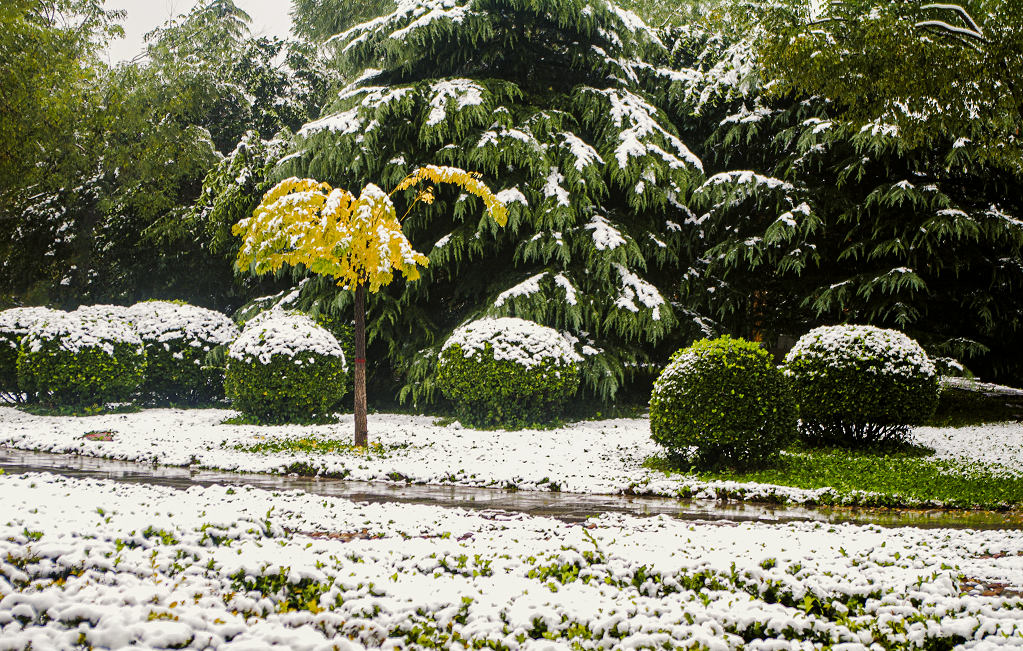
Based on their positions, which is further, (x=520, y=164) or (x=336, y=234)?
(x=520, y=164)

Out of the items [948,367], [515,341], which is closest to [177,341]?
[515,341]

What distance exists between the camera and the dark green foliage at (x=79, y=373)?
1152 centimetres

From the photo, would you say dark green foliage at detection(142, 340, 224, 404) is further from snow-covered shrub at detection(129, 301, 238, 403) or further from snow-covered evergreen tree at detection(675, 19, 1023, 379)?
snow-covered evergreen tree at detection(675, 19, 1023, 379)

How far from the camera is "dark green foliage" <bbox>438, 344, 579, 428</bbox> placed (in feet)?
33.8

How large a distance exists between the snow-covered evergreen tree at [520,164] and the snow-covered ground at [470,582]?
23.1 ft

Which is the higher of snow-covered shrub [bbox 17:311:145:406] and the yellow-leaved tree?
the yellow-leaved tree

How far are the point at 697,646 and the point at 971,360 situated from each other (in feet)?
47.2

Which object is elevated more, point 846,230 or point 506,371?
point 846,230

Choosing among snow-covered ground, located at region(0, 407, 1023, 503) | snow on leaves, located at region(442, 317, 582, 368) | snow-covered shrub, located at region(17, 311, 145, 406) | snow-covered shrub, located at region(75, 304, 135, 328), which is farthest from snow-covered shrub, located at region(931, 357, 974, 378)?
snow-covered shrub, located at region(75, 304, 135, 328)

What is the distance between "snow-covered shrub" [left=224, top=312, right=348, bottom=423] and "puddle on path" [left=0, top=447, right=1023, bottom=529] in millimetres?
3069

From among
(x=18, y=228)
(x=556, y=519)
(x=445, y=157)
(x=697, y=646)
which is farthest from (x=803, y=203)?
(x=18, y=228)

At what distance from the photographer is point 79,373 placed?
1165cm

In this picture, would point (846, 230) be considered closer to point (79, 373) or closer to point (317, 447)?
point (317, 447)

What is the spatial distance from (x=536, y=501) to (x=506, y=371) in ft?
14.1
